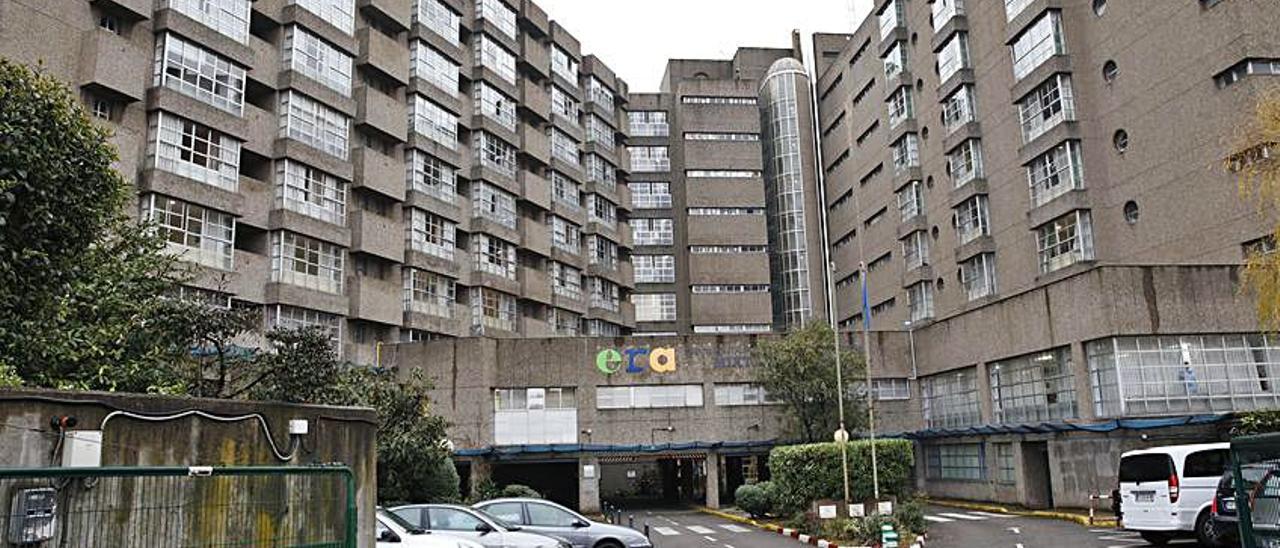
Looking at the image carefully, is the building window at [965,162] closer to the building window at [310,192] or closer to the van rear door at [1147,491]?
the van rear door at [1147,491]

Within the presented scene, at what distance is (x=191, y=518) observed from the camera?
815 centimetres

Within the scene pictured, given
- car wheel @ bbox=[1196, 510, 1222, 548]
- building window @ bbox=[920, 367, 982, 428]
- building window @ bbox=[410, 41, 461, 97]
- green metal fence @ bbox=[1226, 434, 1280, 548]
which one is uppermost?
building window @ bbox=[410, 41, 461, 97]

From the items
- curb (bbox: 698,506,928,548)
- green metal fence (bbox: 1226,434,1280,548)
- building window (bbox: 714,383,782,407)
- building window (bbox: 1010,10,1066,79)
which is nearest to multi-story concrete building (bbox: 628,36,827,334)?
Answer: building window (bbox: 714,383,782,407)

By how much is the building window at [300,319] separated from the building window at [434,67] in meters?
14.7

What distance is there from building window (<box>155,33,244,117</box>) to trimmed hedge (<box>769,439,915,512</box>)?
27.0 metres

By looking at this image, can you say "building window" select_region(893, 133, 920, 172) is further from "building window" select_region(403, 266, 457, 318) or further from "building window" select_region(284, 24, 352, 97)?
"building window" select_region(284, 24, 352, 97)

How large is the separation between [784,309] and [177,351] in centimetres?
6124

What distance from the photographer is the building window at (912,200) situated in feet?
187

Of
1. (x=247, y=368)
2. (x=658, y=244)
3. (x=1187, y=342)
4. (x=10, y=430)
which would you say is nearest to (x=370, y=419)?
(x=10, y=430)

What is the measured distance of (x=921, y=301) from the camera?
185 ft

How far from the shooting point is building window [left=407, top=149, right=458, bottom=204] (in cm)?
4947

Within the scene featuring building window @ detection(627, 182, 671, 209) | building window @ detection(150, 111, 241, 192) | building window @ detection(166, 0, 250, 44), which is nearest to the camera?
building window @ detection(150, 111, 241, 192)

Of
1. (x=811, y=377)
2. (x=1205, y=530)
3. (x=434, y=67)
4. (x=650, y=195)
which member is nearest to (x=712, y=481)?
(x=811, y=377)

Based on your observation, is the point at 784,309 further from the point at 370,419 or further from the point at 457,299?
the point at 370,419
